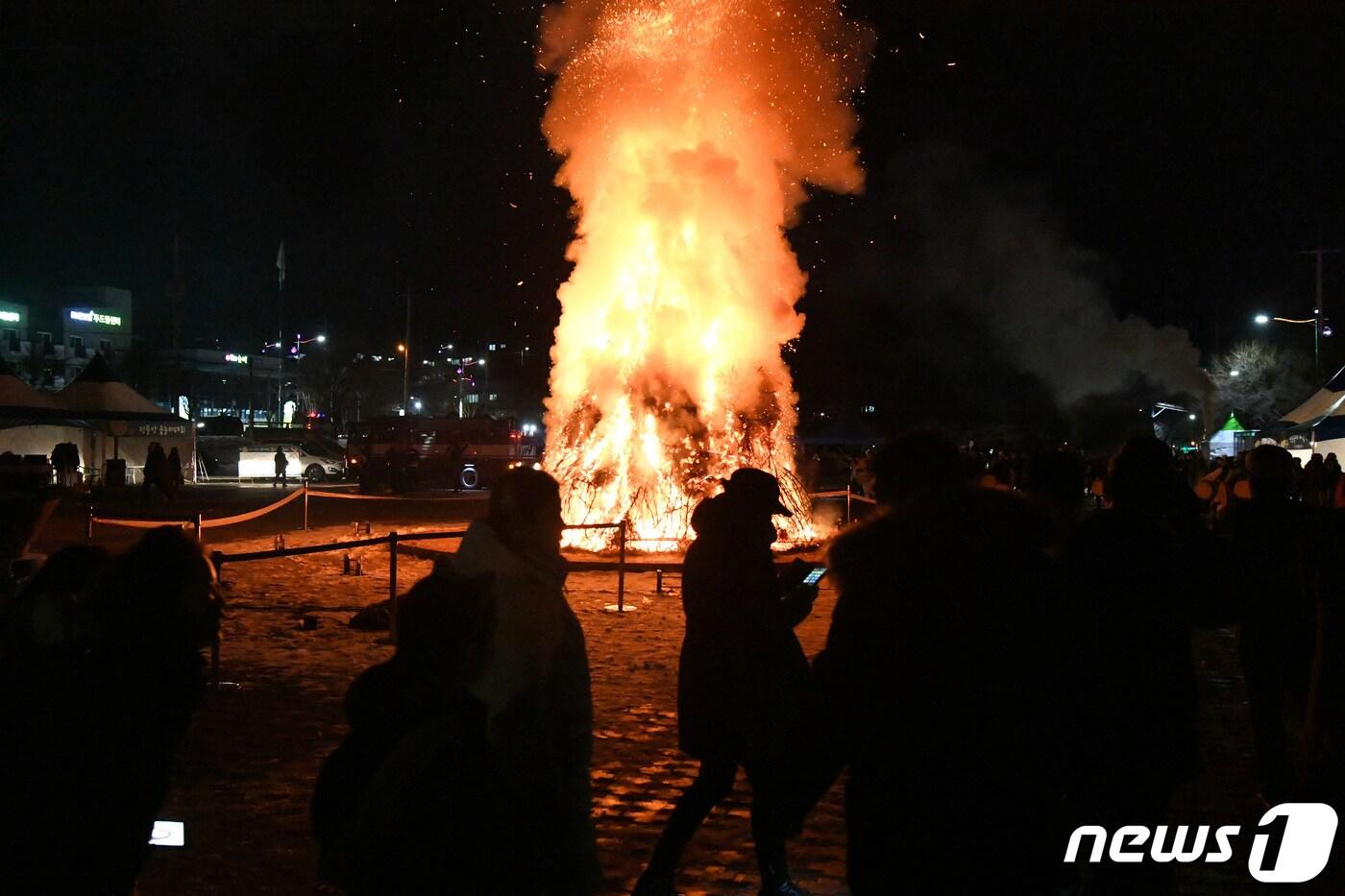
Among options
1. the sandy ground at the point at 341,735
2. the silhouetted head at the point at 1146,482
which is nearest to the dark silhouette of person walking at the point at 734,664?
the sandy ground at the point at 341,735

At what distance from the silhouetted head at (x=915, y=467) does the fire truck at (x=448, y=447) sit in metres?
32.6

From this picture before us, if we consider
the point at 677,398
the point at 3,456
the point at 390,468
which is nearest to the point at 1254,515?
→ the point at 677,398

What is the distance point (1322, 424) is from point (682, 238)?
14.8m

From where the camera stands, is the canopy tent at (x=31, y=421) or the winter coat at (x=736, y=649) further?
the canopy tent at (x=31, y=421)

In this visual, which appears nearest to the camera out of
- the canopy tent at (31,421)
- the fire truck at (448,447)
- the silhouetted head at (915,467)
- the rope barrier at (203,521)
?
the silhouetted head at (915,467)

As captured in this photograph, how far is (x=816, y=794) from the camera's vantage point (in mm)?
2822

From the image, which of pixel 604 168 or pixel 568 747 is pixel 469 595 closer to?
pixel 568 747

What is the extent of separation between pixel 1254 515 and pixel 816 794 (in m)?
3.40

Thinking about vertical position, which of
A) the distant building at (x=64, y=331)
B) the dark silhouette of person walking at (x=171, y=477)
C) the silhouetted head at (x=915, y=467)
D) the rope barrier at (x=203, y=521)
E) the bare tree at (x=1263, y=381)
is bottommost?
the rope barrier at (x=203, y=521)

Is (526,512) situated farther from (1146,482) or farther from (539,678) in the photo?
(1146,482)

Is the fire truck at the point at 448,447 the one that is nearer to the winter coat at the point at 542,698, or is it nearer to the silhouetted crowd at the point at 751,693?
the silhouetted crowd at the point at 751,693

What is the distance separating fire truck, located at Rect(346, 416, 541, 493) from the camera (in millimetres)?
36531

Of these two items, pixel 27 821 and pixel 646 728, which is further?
pixel 646 728

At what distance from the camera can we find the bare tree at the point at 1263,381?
46.4 meters
